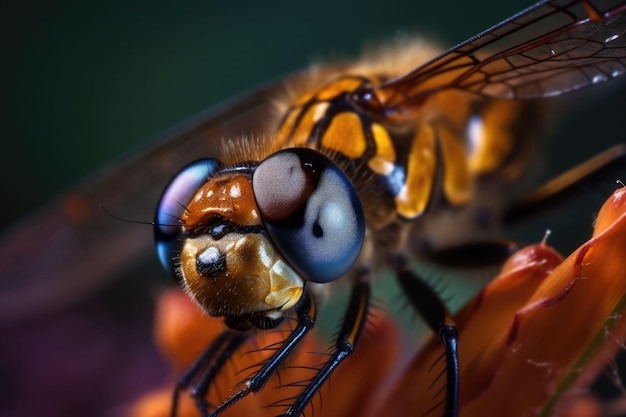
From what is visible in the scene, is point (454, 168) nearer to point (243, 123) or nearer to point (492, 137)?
point (492, 137)

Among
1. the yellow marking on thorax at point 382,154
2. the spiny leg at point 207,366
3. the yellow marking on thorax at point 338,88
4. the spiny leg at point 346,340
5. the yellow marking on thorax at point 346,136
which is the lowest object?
the spiny leg at point 346,340

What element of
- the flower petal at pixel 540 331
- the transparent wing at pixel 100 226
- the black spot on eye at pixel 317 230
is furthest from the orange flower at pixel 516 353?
the transparent wing at pixel 100 226

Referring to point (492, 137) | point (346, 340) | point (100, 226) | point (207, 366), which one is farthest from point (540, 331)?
point (100, 226)

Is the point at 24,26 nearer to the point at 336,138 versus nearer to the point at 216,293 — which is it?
the point at 336,138

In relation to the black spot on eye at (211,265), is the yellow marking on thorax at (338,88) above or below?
above

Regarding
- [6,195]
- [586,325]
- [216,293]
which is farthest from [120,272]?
[586,325]

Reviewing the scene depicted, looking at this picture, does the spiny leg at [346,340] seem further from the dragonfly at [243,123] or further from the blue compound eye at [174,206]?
the blue compound eye at [174,206]
